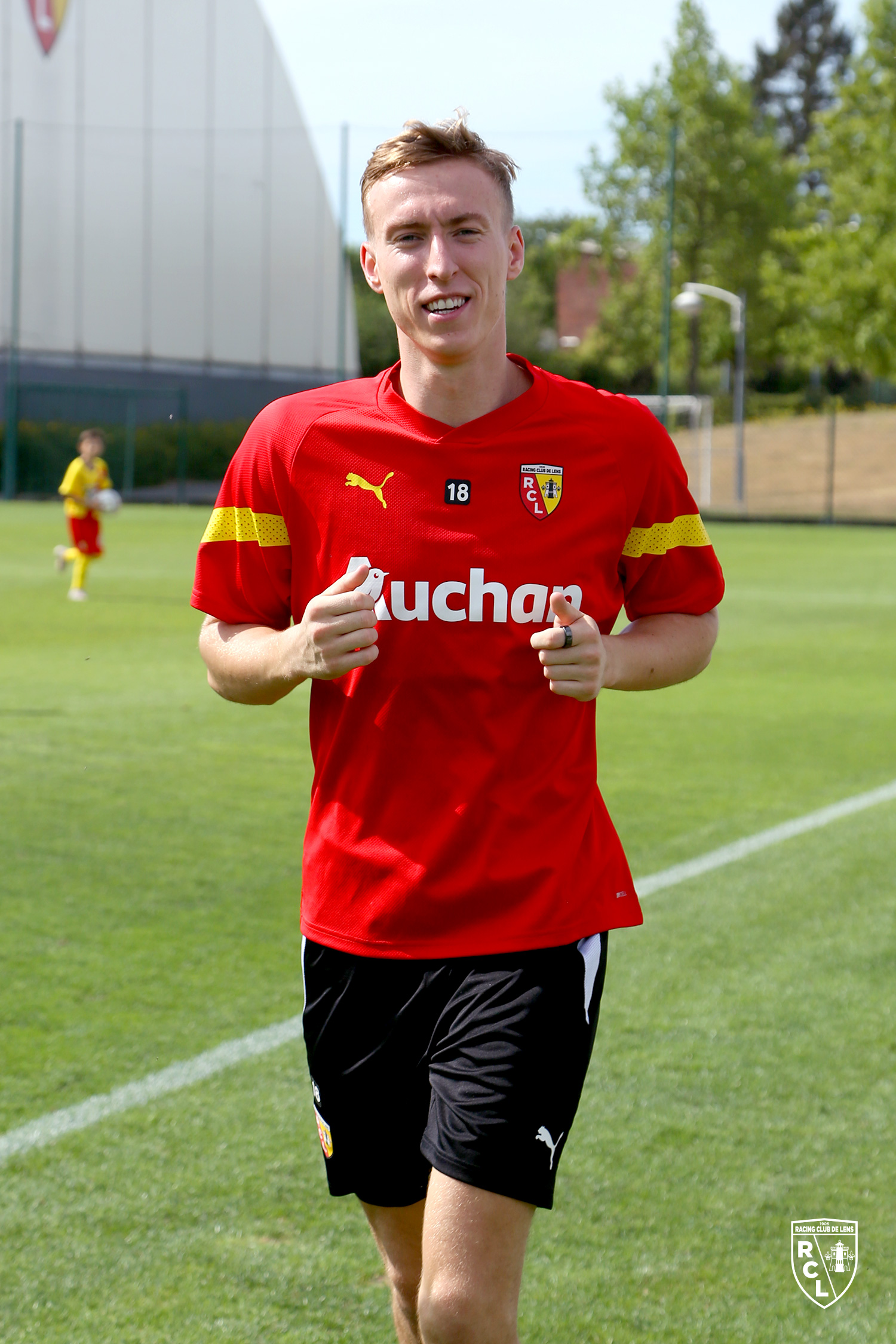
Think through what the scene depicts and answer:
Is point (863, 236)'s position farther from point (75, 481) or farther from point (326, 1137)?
point (326, 1137)

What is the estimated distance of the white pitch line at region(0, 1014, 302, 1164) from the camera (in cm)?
411

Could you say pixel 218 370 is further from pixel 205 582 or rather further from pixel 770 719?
pixel 205 582

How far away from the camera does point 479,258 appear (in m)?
2.60

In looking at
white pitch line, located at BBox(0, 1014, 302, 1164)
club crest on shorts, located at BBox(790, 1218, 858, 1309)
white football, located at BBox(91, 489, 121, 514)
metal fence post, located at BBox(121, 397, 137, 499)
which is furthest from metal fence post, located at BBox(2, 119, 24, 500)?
club crest on shorts, located at BBox(790, 1218, 858, 1309)

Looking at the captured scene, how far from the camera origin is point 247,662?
2.74 m

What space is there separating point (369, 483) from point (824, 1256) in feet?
6.84

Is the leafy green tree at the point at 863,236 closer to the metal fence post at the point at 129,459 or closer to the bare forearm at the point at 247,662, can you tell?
the metal fence post at the point at 129,459

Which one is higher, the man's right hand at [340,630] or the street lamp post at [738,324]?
A: the street lamp post at [738,324]

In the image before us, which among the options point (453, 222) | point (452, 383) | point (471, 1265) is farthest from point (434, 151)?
point (471, 1265)

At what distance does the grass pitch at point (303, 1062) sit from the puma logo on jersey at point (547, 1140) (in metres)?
0.93

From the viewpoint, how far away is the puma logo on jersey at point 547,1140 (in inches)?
98.6

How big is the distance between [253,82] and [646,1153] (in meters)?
47.1

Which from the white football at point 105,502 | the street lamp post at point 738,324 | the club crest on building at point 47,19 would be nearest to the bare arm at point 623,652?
the white football at point 105,502

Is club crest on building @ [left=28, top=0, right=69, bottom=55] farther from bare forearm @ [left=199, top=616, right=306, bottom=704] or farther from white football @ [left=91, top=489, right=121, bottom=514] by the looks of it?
bare forearm @ [left=199, top=616, right=306, bottom=704]
